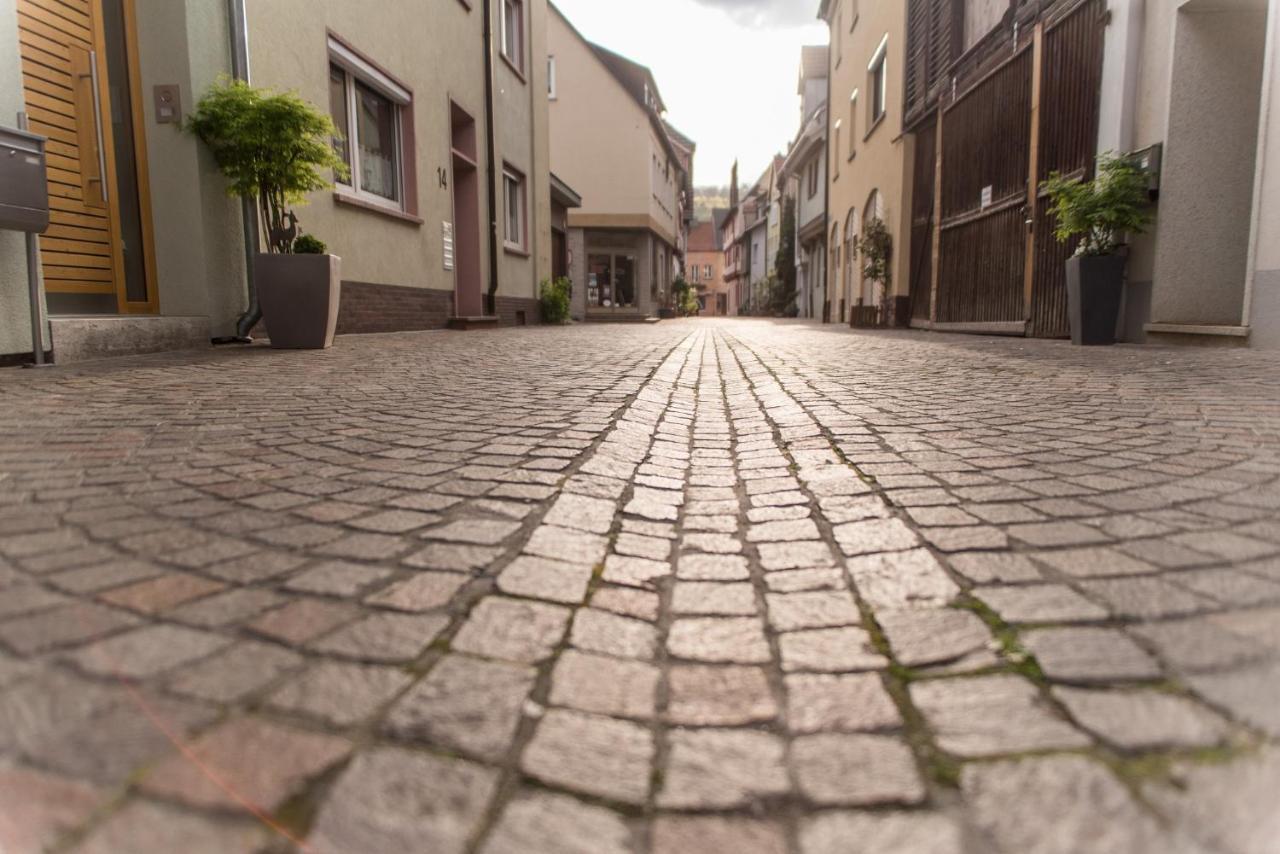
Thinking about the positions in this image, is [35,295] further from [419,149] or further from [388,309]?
[419,149]

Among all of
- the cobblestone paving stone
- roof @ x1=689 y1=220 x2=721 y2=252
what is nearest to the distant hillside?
roof @ x1=689 y1=220 x2=721 y2=252

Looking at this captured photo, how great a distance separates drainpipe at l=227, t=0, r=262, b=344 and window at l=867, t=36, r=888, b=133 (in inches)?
495

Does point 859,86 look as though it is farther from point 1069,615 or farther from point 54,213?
point 1069,615

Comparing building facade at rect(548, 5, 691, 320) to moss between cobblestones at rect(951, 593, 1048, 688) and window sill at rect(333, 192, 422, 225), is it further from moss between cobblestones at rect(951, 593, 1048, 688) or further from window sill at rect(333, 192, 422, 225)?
moss between cobblestones at rect(951, 593, 1048, 688)

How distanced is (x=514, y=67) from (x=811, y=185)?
51.6 ft

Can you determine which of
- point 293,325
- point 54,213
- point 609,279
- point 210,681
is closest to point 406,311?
point 293,325

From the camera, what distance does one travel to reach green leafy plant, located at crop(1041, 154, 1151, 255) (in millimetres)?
6430

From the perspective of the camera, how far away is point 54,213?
5656mm

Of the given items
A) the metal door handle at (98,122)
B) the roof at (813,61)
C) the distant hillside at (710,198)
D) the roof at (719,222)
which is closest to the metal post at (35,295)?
the metal door handle at (98,122)

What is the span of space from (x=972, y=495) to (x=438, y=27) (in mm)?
11092

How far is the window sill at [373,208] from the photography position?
315 inches

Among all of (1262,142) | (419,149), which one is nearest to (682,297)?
(419,149)

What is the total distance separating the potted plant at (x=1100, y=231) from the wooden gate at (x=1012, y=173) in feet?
3.40

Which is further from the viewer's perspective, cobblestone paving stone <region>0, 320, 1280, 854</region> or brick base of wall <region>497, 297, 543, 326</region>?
brick base of wall <region>497, 297, 543, 326</region>
